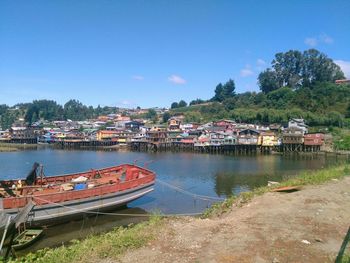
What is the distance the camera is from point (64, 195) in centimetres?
1642

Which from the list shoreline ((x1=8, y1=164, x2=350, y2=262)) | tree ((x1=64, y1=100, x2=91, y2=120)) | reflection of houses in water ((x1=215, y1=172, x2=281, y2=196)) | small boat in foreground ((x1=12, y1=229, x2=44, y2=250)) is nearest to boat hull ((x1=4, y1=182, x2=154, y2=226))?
small boat in foreground ((x1=12, y1=229, x2=44, y2=250))

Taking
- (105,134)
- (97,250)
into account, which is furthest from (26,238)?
(105,134)

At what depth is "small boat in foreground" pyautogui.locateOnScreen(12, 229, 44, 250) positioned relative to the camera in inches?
515

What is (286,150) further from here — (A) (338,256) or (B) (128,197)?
(A) (338,256)

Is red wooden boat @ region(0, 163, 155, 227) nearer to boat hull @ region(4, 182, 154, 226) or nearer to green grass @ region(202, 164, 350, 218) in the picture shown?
boat hull @ region(4, 182, 154, 226)

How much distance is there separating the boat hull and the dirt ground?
26.4 feet

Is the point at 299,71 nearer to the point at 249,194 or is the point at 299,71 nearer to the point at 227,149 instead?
the point at 227,149

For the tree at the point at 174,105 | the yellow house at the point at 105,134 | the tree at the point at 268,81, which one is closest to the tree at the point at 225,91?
the tree at the point at 268,81

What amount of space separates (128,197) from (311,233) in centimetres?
1243

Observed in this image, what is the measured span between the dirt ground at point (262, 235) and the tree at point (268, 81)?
10746 cm

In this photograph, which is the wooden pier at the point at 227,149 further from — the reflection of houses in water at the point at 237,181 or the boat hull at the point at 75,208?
the boat hull at the point at 75,208

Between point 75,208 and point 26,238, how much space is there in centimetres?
329

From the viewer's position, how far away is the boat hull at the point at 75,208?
1556cm

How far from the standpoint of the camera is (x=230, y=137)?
2921 inches
